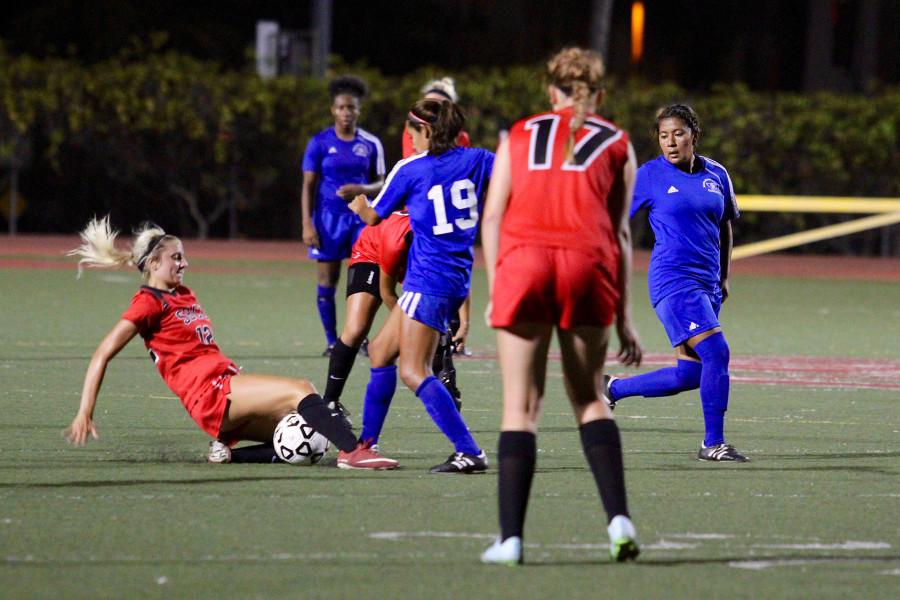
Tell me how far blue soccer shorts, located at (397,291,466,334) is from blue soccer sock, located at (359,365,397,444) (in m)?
0.36

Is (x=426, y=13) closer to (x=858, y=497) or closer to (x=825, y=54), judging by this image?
(x=825, y=54)

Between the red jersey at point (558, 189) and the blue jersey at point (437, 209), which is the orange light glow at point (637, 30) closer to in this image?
the blue jersey at point (437, 209)

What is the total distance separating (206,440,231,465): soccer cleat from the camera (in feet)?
27.3

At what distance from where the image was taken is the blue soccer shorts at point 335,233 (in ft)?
47.1

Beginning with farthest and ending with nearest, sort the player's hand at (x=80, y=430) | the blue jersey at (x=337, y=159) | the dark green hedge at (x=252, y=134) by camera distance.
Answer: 1. the dark green hedge at (x=252, y=134)
2. the blue jersey at (x=337, y=159)
3. the player's hand at (x=80, y=430)

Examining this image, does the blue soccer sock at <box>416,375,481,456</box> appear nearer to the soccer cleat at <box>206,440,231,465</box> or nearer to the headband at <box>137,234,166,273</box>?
the soccer cleat at <box>206,440,231,465</box>

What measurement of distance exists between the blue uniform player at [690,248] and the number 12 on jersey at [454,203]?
106 centimetres

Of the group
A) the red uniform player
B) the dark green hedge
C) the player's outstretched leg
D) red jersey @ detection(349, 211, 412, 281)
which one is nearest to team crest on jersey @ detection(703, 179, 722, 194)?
the player's outstretched leg

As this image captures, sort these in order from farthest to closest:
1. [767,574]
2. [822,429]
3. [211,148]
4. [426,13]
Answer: [426,13] < [211,148] < [822,429] < [767,574]

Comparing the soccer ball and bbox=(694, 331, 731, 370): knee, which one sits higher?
bbox=(694, 331, 731, 370): knee

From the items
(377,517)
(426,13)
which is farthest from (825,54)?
(377,517)

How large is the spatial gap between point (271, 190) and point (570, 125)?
2497 cm

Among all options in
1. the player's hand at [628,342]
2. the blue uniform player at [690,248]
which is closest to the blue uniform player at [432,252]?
the blue uniform player at [690,248]

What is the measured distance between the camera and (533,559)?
617 centimetres
